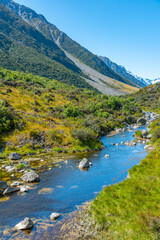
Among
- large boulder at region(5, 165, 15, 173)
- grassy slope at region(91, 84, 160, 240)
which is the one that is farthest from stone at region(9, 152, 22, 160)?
grassy slope at region(91, 84, 160, 240)

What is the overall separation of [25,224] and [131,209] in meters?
8.59

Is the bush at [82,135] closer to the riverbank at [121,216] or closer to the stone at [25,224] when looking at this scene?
the riverbank at [121,216]

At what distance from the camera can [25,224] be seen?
43.3 ft

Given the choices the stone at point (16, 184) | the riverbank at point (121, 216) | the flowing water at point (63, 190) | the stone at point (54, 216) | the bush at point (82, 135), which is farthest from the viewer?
the bush at point (82, 135)

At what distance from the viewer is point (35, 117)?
47.2 m

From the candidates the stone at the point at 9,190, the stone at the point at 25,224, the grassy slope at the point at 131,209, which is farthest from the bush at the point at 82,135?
the stone at the point at 25,224

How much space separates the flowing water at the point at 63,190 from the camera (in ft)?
48.7

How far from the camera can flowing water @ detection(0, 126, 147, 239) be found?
584 inches

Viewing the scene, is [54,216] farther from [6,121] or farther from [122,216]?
[6,121]

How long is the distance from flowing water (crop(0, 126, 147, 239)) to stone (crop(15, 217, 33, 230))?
0.49 m

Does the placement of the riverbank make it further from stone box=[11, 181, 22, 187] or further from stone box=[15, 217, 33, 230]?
stone box=[11, 181, 22, 187]

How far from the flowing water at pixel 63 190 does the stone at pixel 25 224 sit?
0.49 metres

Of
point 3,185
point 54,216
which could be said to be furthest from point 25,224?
point 3,185

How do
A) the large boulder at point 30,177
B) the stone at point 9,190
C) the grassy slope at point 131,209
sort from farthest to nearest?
the large boulder at point 30,177 → the stone at point 9,190 → the grassy slope at point 131,209
